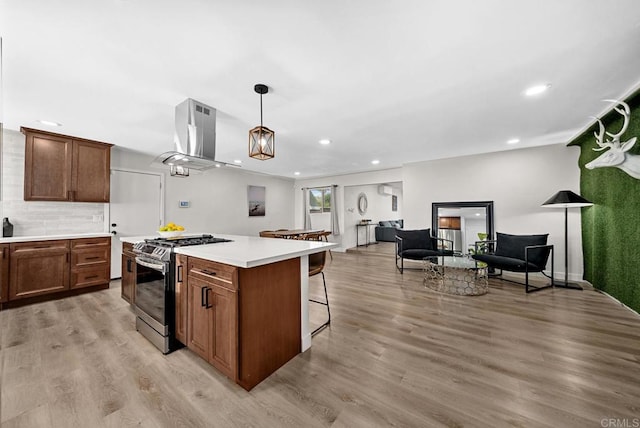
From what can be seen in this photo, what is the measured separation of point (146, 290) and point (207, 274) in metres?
1.04

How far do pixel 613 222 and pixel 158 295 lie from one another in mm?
5365

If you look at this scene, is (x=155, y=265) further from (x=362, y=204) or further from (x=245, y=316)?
(x=362, y=204)

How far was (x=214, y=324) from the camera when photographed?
170 cm

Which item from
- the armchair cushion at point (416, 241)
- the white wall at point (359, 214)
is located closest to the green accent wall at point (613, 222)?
the armchair cushion at point (416, 241)

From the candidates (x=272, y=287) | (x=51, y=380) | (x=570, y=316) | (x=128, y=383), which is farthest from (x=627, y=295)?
(x=51, y=380)

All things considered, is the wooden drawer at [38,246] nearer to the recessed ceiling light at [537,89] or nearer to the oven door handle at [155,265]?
the oven door handle at [155,265]

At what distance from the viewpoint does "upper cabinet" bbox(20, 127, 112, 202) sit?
3.36 meters

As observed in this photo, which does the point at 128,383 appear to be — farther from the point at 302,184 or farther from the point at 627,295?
the point at 302,184

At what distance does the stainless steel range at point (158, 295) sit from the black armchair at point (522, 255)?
4.23 metres

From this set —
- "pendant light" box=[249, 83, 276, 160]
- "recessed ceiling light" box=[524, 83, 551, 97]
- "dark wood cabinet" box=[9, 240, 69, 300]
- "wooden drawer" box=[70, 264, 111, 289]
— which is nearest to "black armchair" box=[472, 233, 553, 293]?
"recessed ceiling light" box=[524, 83, 551, 97]

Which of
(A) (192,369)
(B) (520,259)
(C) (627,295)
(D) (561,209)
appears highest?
(D) (561,209)

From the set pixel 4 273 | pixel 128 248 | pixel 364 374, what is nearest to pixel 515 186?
pixel 364 374

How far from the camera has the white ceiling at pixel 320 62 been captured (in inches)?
58.1

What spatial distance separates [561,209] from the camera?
13.6 ft
